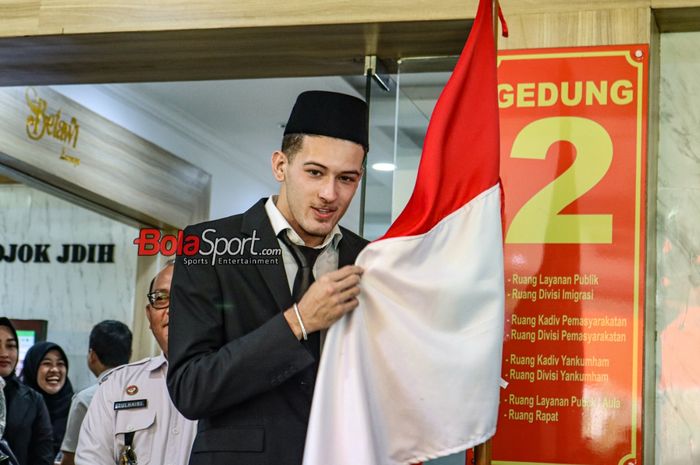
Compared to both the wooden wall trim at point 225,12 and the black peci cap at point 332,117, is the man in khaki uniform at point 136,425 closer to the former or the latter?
the wooden wall trim at point 225,12

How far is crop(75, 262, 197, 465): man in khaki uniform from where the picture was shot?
→ 303cm

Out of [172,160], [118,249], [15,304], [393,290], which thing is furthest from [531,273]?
[15,304]

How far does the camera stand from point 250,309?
219cm

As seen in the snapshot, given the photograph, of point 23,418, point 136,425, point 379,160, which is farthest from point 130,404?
point 23,418

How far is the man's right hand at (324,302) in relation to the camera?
6.66ft

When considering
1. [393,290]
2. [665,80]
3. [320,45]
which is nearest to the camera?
[393,290]

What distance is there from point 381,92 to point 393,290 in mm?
1224

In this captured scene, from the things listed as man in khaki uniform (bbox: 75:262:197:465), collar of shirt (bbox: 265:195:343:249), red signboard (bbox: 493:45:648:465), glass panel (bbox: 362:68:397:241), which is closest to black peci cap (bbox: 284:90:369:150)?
collar of shirt (bbox: 265:195:343:249)

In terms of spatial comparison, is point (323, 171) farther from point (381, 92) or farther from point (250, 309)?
point (381, 92)

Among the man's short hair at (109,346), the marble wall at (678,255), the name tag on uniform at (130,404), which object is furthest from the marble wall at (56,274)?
the marble wall at (678,255)

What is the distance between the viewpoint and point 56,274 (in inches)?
276

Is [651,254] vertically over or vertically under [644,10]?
under

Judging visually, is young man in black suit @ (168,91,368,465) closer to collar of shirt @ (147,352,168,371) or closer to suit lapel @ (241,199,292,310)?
suit lapel @ (241,199,292,310)

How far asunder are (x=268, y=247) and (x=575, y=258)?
918 millimetres
